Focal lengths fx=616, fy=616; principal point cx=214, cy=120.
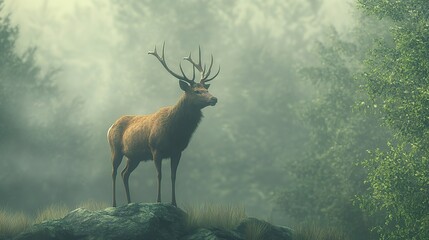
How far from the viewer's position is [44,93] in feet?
109

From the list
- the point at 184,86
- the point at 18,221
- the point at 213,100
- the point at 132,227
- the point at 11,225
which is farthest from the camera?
the point at 18,221

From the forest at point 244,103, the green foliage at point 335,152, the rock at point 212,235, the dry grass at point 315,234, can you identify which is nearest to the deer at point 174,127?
the rock at point 212,235

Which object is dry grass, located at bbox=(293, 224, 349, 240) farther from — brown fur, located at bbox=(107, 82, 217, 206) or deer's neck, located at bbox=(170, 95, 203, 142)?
deer's neck, located at bbox=(170, 95, 203, 142)

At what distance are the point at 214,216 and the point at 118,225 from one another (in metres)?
2.48

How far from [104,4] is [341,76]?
2643 cm

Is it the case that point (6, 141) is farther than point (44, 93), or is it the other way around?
point (44, 93)

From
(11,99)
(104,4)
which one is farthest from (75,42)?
(11,99)

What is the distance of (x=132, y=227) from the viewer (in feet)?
45.4

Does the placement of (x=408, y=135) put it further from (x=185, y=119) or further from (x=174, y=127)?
(x=174, y=127)

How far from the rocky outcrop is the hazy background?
17.6m

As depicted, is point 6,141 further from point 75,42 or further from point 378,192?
point 75,42

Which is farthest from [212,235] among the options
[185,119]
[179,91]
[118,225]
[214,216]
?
[179,91]

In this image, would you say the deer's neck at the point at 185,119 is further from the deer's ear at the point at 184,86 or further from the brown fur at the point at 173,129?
the deer's ear at the point at 184,86

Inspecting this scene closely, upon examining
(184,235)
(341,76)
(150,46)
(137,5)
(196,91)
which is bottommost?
(184,235)
